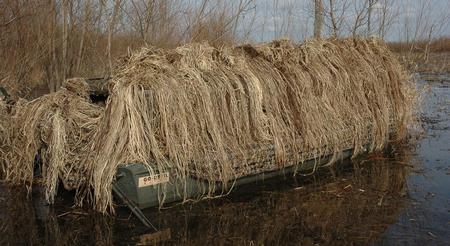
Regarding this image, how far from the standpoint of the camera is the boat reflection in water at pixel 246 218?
473cm

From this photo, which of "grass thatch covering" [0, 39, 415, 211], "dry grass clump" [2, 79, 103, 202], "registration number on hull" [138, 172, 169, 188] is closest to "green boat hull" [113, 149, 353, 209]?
"registration number on hull" [138, 172, 169, 188]

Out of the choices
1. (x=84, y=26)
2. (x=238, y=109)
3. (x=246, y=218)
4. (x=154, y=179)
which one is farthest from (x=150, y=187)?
(x=84, y=26)

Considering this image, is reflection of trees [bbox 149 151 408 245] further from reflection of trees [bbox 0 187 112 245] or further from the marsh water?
reflection of trees [bbox 0 187 112 245]

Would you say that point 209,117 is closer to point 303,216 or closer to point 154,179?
point 154,179

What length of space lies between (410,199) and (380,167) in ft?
5.24

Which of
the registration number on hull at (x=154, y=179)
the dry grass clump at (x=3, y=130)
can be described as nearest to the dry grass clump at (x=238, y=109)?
the registration number on hull at (x=154, y=179)

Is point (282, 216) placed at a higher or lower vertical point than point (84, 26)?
lower

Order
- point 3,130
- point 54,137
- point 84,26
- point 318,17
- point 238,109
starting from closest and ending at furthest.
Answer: point 54,137
point 238,109
point 3,130
point 84,26
point 318,17

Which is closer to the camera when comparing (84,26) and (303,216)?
(303,216)

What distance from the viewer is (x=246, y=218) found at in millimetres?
5293

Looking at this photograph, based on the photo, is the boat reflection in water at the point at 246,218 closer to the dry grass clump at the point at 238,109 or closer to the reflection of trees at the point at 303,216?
the reflection of trees at the point at 303,216

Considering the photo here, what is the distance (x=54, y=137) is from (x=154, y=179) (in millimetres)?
1393

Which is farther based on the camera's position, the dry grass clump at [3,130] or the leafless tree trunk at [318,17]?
the leafless tree trunk at [318,17]

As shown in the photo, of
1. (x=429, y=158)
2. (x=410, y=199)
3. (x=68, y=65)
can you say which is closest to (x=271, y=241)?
(x=410, y=199)
